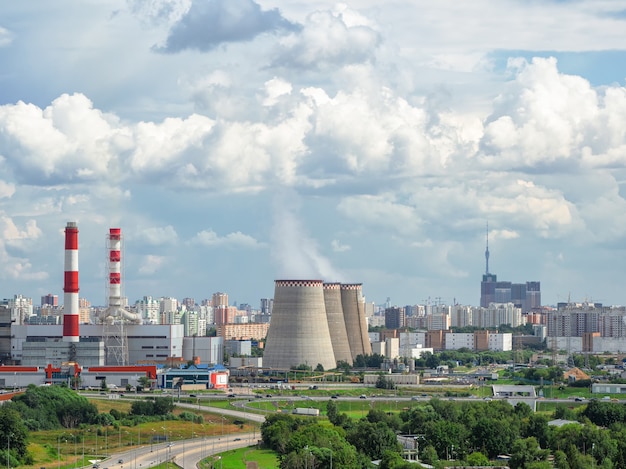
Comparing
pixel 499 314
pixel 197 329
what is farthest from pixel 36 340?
pixel 499 314

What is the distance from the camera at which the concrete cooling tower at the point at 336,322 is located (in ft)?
305

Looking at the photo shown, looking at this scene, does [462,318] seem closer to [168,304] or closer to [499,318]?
[499,318]

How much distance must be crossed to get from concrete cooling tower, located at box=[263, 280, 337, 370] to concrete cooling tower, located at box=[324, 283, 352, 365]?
23.2 feet

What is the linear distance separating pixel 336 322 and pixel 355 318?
4060 millimetres

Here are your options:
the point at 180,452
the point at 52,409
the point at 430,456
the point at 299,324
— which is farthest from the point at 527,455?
the point at 299,324

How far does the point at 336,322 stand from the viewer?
308 ft

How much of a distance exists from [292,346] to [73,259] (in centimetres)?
1598

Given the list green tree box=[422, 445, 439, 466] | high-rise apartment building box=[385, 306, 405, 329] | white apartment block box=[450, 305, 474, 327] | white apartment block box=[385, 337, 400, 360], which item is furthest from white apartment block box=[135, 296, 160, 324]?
green tree box=[422, 445, 439, 466]

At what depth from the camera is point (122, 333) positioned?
83625 millimetres

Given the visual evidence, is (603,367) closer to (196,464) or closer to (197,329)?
(197,329)

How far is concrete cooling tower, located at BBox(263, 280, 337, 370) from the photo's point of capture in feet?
273

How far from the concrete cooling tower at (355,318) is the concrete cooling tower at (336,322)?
6.06ft

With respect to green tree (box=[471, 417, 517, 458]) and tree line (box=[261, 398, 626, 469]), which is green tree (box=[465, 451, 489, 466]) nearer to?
tree line (box=[261, 398, 626, 469])

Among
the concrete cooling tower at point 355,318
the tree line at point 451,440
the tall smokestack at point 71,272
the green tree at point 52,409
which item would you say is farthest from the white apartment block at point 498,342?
the green tree at point 52,409
